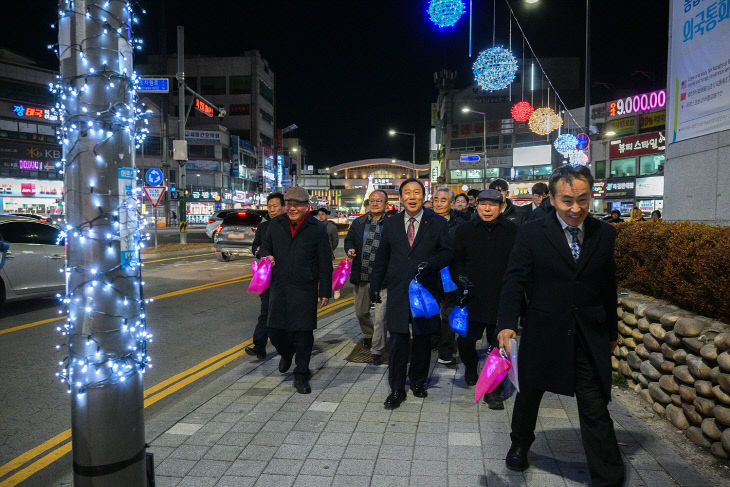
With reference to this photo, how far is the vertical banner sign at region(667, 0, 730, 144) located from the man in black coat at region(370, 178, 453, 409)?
13.4 feet

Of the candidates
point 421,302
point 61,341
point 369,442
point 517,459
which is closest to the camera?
point 517,459

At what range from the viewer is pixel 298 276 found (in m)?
5.38

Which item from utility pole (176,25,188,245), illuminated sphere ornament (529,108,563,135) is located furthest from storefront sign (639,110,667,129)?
utility pole (176,25,188,245)

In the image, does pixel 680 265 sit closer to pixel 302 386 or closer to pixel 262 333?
pixel 302 386

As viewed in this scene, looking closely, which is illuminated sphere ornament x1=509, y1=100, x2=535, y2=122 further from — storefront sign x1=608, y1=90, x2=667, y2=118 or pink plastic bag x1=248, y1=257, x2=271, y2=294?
pink plastic bag x1=248, y1=257, x2=271, y2=294

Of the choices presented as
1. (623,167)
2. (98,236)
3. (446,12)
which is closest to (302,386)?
(98,236)

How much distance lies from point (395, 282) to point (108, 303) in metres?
2.87

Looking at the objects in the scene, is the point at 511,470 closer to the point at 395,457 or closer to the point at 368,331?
the point at 395,457

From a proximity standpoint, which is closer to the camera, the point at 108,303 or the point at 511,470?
the point at 108,303

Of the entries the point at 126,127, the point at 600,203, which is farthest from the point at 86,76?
the point at 600,203

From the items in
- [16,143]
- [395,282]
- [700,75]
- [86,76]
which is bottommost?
[395,282]

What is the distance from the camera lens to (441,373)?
5.98m

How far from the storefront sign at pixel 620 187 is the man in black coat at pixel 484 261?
138 ft

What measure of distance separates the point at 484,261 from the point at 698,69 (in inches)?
166
